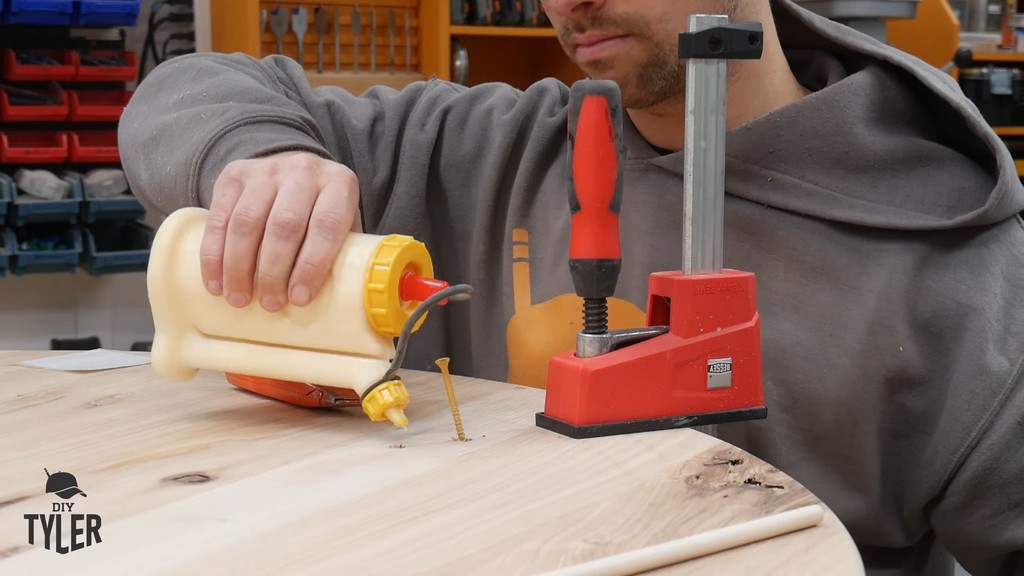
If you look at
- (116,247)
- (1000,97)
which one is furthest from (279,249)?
(1000,97)

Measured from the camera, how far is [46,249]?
6.64 feet

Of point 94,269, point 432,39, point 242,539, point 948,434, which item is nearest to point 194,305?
point 242,539

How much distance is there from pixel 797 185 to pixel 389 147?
0.52 meters

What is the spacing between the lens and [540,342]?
1.10 meters

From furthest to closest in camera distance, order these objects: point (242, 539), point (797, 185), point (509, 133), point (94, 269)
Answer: point (94, 269), point (509, 133), point (797, 185), point (242, 539)

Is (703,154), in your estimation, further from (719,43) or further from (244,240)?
(244,240)

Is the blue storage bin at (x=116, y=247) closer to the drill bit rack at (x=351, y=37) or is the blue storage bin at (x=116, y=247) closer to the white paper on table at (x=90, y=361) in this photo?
the drill bit rack at (x=351, y=37)

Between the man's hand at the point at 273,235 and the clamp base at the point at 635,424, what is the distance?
20 cm

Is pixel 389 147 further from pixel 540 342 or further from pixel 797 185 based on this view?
pixel 797 185

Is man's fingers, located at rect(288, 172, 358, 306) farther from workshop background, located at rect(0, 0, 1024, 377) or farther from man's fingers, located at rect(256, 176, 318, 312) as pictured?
workshop background, located at rect(0, 0, 1024, 377)

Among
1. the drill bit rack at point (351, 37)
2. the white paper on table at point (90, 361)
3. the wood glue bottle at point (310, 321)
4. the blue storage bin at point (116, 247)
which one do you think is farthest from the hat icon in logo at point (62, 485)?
A: the drill bit rack at point (351, 37)

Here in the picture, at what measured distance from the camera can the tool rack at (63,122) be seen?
6.39 ft

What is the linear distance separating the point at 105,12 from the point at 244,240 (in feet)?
4.74

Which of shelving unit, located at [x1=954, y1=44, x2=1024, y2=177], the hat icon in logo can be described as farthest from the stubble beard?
shelving unit, located at [x1=954, y1=44, x2=1024, y2=177]
